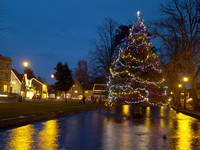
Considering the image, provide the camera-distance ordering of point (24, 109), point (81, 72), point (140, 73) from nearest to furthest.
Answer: point (140, 73), point (24, 109), point (81, 72)

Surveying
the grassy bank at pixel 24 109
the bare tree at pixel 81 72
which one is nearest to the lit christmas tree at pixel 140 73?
the grassy bank at pixel 24 109

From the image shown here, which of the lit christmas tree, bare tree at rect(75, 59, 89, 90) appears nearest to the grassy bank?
the lit christmas tree

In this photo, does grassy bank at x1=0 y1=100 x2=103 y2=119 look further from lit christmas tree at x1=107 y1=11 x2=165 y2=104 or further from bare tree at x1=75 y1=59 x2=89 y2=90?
bare tree at x1=75 y1=59 x2=89 y2=90

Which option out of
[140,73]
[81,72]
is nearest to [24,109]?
[140,73]

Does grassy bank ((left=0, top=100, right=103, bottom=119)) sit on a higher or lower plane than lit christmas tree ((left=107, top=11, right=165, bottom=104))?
lower

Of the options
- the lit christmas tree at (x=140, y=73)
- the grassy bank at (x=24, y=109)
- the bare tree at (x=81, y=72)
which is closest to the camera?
the grassy bank at (x=24, y=109)

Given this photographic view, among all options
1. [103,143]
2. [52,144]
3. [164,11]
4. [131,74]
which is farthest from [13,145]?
[164,11]

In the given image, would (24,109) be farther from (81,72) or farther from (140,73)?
(81,72)

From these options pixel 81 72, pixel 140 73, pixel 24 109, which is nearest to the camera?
pixel 140 73

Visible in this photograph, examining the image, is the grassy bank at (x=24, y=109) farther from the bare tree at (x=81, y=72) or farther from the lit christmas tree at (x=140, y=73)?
the bare tree at (x=81, y=72)

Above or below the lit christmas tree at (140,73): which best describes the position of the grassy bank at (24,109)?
below

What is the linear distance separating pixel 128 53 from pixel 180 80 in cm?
2810

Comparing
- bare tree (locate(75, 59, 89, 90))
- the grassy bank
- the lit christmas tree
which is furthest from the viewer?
bare tree (locate(75, 59, 89, 90))

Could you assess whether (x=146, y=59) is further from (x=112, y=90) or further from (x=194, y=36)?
(x=194, y=36)
